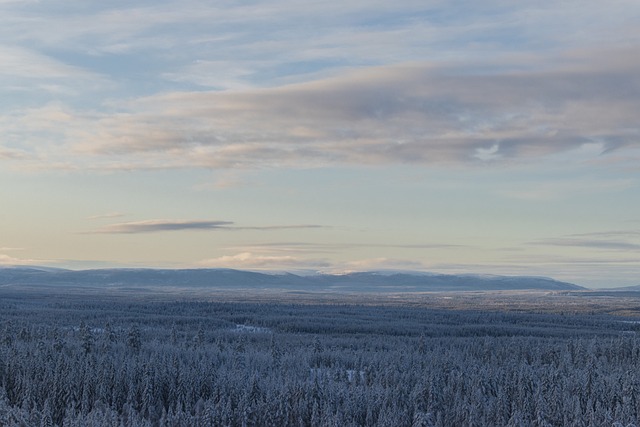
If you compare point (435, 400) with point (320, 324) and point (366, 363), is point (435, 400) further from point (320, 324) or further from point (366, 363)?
point (320, 324)

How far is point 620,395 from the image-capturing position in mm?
16781

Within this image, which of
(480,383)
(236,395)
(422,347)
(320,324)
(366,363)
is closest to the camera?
(236,395)

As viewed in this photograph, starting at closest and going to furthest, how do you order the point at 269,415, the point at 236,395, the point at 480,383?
the point at 269,415 < the point at 236,395 < the point at 480,383

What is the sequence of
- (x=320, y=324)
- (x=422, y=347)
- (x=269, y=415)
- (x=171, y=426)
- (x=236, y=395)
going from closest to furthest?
(x=171, y=426) → (x=269, y=415) → (x=236, y=395) → (x=422, y=347) → (x=320, y=324)

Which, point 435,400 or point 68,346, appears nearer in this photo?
point 435,400

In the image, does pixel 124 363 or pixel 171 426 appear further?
pixel 124 363

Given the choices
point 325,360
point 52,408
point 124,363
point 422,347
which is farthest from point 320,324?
point 52,408

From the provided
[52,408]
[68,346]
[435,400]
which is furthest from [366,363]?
[52,408]

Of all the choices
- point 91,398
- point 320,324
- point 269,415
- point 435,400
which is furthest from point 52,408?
point 320,324

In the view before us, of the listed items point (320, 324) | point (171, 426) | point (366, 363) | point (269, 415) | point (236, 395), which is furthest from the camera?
point (320, 324)

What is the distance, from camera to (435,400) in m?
16.4

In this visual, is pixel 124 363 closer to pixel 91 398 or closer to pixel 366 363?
A: pixel 91 398

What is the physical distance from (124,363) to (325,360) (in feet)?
25.5

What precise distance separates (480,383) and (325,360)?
305 inches
